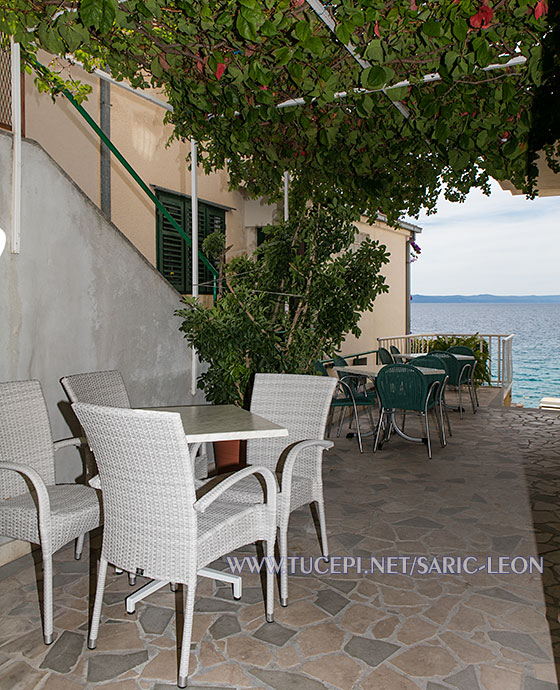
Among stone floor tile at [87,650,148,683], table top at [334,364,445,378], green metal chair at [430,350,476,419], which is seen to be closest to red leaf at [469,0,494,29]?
stone floor tile at [87,650,148,683]

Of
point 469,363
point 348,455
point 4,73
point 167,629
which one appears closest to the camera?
point 167,629

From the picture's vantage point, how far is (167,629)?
2.61 metres

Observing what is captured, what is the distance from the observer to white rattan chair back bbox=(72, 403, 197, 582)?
7.04 ft

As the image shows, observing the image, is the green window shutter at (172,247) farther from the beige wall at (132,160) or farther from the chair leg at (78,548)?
the chair leg at (78,548)

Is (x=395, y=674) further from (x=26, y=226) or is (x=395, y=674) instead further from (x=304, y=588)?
(x=26, y=226)

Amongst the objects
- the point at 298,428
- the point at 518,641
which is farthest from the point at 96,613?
the point at 518,641

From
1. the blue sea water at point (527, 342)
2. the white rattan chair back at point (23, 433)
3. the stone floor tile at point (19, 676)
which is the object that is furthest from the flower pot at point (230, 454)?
the blue sea water at point (527, 342)

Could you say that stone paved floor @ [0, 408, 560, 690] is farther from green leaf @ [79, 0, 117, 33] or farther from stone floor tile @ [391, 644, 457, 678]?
green leaf @ [79, 0, 117, 33]

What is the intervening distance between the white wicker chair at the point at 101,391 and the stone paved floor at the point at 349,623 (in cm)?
68

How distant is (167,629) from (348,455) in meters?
3.46

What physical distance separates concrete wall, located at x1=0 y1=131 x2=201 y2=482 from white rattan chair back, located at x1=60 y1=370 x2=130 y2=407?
12.3 inches

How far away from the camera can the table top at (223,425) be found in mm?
2654

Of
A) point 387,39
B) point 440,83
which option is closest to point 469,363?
point 440,83

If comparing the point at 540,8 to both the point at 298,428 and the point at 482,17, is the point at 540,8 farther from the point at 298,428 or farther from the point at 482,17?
the point at 298,428
